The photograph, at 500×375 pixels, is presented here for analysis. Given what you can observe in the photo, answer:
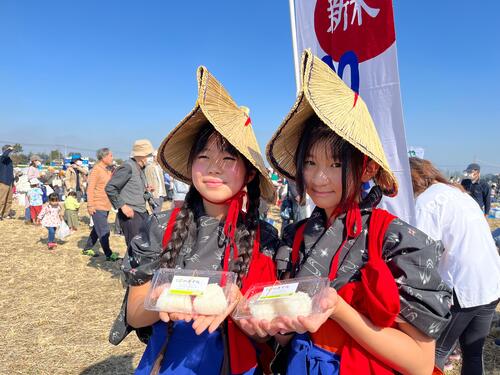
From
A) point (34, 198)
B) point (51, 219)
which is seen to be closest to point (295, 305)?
point (51, 219)

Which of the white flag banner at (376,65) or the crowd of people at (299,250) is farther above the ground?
the white flag banner at (376,65)

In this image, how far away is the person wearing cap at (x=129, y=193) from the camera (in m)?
5.41

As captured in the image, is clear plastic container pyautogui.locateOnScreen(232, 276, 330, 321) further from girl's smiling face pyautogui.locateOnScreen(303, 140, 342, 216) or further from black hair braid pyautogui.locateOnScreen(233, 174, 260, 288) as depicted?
girl's smiling face pyautogui.locateOnScreen(303, 140, 342, 216)

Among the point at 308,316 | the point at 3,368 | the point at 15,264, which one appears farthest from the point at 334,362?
the point at 15,264

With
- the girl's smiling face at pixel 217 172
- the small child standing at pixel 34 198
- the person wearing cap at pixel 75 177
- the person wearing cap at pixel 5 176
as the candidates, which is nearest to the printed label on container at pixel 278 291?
the girl's smiling face at pixel 217 172

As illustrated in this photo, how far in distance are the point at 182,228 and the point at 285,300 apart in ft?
1.89

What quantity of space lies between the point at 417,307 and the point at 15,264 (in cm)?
721

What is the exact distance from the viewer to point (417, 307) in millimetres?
1116

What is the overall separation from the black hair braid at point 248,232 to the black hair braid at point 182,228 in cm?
20

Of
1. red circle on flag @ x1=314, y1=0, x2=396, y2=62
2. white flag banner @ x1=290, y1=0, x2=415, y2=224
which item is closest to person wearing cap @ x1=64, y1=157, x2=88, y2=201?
red circle on flag @ x1=314, y1=0, x2=396, y2=62

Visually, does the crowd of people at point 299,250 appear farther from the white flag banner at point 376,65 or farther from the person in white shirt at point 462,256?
the person in white shirt at point 462,256

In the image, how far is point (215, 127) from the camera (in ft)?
4.69

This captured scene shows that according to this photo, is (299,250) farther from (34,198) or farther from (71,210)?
(34,198)

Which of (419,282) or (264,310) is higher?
(419,282)
